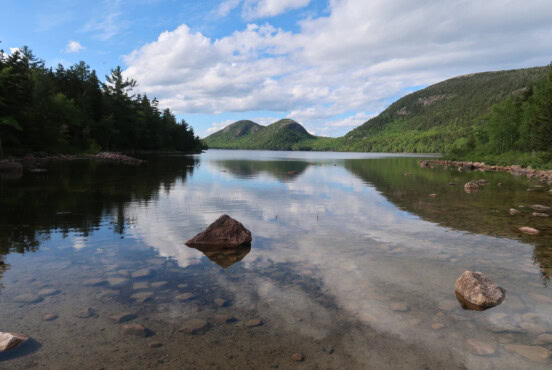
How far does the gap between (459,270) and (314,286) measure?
5.66m

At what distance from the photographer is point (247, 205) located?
A: 81.9 feet

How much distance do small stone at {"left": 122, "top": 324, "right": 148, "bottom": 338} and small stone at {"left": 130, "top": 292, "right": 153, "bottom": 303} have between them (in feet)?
4.19

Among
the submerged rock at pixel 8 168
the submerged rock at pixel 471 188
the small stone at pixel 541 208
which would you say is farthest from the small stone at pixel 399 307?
the submerged rock at pixel 8 168

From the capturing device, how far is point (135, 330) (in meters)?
7.36

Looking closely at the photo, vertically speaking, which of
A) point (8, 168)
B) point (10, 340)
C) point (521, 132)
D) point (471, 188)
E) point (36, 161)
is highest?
point (521, 132)

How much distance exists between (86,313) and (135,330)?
1680 millimetres

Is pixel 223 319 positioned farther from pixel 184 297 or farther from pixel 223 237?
pixel 223 237

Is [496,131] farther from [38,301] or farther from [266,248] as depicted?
[38,301]

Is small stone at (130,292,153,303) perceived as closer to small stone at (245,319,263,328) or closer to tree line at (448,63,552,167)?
small stone at (245,319,263,328)

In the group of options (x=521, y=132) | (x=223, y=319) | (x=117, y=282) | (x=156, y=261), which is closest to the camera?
(x=223, y=319)

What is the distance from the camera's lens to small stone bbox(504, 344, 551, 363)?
6.66 meters

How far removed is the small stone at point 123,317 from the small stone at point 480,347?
779 cm

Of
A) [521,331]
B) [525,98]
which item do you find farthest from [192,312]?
[525,98]

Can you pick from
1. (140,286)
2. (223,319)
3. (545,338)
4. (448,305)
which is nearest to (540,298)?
(545,338)
